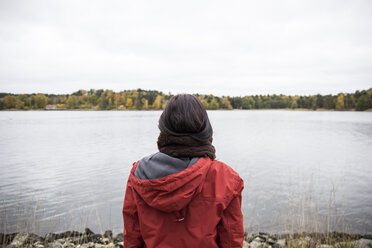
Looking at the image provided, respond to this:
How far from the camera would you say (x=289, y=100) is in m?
158

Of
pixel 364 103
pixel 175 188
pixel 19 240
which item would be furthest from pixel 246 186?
pixel 364 103

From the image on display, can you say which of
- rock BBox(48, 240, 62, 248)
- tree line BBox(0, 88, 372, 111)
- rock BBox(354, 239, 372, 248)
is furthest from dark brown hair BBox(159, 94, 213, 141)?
tree line BBox(0, 88, 372, 111)

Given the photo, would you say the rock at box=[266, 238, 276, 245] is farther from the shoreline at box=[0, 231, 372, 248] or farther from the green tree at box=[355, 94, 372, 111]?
the green tree at box=[355, 94, 372, 111]

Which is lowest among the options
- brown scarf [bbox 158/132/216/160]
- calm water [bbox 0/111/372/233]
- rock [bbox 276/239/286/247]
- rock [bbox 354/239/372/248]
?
calm water [bbox 0/111/372/233]

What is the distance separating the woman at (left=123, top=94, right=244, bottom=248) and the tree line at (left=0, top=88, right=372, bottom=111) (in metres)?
99.1

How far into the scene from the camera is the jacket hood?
5.18ft

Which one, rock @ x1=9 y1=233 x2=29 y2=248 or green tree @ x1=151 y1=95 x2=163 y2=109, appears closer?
rock @ x1=9 y1=233 x2=29 y2=248

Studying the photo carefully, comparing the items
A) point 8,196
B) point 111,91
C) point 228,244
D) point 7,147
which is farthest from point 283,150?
point 111,91

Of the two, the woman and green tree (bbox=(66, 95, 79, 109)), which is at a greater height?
green tree (bbox=(66, 95, 79, 109))

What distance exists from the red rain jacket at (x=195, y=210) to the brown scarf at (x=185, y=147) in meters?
0.08

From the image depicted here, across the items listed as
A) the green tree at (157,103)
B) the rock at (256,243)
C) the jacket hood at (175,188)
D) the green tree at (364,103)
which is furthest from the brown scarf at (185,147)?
the green tree at (157,103)

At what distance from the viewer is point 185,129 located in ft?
6.02

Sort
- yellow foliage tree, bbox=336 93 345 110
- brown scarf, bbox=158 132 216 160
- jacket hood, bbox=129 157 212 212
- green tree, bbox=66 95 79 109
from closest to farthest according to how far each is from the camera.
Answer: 1. jacket hood, bbox=129 157 212 212
2. brown scarf, bbox=158 132 216 160
3. yellow foliage tree, bbox=336 93 345 110
4. green tree, bbox=66 95 79 109

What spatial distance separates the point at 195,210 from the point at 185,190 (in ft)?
0.78
